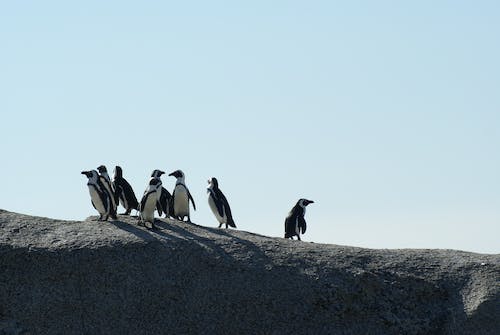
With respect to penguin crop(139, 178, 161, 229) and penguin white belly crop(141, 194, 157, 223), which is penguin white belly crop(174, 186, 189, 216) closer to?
penguin crop(139, 178, 161, 229)

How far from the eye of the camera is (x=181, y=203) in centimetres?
2898

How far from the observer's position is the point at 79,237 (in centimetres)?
2481

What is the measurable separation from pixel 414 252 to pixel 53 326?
314 inches

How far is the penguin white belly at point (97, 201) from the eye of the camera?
26.6 metres

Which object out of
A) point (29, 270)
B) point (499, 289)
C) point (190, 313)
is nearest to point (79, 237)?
point (29, 270)

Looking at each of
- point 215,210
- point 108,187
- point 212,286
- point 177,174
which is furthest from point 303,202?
point 212,286

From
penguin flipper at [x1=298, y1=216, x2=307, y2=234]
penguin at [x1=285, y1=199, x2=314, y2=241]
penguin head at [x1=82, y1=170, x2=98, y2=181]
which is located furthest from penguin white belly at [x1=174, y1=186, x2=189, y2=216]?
penguin flipper at [x1=298, y1=216, x2=307, y2=234]

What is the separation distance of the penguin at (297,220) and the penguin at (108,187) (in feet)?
18.4

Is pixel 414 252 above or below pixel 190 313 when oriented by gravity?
above

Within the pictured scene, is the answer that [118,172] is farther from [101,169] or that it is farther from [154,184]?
[154,184]

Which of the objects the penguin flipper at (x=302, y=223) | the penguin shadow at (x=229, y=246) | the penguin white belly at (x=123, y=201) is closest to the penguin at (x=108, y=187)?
the penguin white belly at (x=123, y=201)

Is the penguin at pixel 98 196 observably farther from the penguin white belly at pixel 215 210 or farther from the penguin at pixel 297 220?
the penguin at pixel 297 220

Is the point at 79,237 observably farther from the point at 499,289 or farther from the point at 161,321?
the point at 499,289

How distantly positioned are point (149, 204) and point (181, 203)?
273cm
